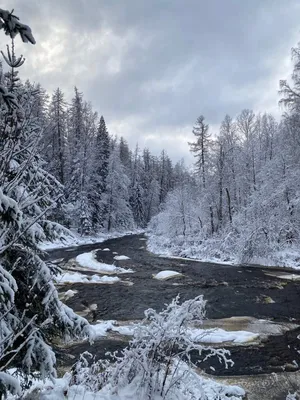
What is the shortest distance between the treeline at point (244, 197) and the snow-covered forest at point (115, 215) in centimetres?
11

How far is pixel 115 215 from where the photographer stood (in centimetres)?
4366

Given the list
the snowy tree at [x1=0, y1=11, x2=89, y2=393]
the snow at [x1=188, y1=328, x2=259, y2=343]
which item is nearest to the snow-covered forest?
the snowy tree at [x1=0, y1=11, x2=89, y2=393]

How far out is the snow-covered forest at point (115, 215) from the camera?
3029 mm

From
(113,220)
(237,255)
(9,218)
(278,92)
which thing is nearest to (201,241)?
(237,255)

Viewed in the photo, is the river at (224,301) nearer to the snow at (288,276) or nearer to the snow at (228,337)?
the snow at (288,276)

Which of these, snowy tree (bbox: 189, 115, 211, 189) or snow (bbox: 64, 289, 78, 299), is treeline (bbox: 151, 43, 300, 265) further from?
snow (bbox: 64, 289, 78, 299)

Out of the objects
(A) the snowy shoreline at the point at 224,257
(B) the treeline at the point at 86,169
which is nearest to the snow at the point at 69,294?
(A) the snowy shoreline at the point at 224,257

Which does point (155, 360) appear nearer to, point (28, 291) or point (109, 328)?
point (28, 291)

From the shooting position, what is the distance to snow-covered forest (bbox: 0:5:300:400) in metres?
3.03

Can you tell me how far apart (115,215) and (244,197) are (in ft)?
59.1

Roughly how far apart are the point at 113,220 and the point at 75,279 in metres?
28.6

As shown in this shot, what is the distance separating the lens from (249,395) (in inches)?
237

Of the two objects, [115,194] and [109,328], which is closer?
[109,328]

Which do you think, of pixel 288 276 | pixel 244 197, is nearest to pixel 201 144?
pixel 244 197
